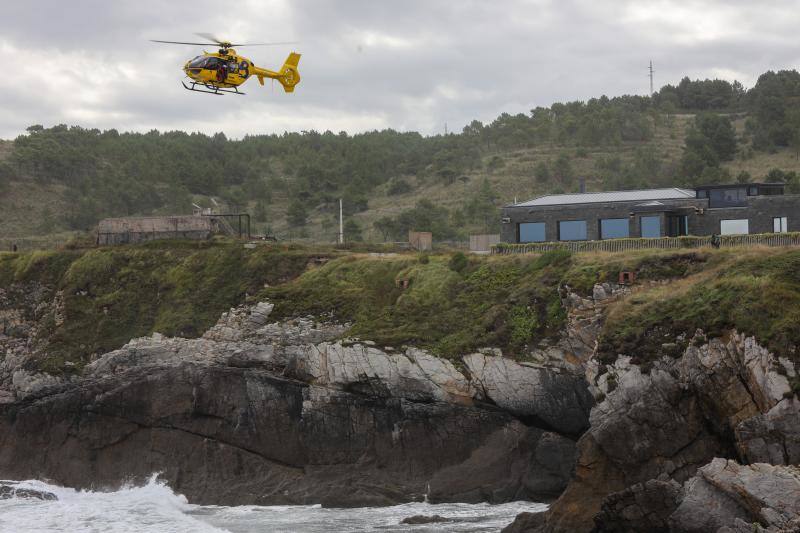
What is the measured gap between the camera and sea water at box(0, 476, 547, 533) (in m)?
35.2

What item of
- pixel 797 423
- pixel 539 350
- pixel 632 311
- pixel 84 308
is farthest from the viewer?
pixel 84 308

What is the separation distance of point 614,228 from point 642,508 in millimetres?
25072

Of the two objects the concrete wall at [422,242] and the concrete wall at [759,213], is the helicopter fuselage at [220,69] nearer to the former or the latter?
the concrete wall at [422,242]

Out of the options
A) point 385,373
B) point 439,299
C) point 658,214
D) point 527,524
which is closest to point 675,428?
point 527,524

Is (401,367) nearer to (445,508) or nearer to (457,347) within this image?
(457,347)

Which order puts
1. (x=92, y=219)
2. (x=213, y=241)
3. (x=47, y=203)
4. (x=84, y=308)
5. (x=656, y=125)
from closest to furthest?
1. (x=84, y=308)
2. (x=213, y=241)
3. (x=92, y=219)
4. (x=47, y=203)
5. (x=656, y=125)

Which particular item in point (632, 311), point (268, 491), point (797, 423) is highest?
point (632, 311)

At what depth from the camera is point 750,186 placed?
51250 mm

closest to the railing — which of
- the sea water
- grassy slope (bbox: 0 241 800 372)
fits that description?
grassy slope (bbox: 0 241 800 372)

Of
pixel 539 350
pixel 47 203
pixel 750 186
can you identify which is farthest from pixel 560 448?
pixel 47 203

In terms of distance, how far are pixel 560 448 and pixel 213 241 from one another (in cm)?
2656

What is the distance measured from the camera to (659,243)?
46.5 m

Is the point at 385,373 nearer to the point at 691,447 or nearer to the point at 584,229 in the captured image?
the point at 691,447

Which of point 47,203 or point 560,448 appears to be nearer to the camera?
point 560,448
